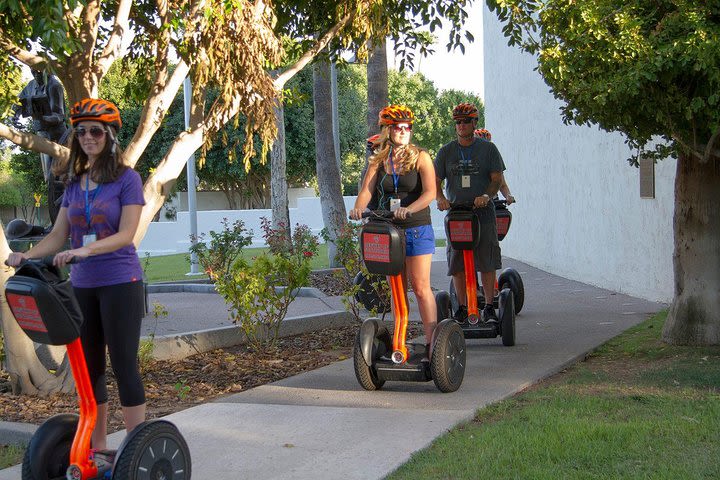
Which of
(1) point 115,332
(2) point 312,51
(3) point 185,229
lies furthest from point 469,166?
(3) point 185,229

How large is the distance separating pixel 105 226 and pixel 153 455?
1040mm

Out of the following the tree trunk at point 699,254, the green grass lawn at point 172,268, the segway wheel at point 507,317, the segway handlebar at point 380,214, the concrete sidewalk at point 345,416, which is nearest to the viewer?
the concrete sidewalk at point 345,416

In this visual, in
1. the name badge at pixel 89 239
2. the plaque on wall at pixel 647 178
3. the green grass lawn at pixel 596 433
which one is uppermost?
the plaque on wall at pixel 647 178

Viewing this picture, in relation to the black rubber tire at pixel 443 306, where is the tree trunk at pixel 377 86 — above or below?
above

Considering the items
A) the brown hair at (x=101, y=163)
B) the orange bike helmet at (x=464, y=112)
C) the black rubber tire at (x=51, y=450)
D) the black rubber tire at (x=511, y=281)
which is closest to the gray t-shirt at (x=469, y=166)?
the orange bike helmet at (x=464, y=112)

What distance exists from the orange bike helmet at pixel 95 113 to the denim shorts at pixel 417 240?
260cm

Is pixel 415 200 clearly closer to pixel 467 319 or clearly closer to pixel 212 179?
pixel 467 319

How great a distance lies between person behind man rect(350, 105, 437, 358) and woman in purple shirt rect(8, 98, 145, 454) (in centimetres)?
232

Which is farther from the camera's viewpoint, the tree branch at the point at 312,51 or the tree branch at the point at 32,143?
the tree branch at the point at 312,51

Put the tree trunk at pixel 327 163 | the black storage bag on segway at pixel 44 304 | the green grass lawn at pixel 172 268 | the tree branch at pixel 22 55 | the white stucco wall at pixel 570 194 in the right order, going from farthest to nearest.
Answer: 1. the green grass lawn at pixel 172 268
2. the tree trunk at pixel 327 163
3. the white stucco wall at pixel 570 194
4. the tree branch at pixel 22 55
5. the black storage bag on segway at pixel 44 304

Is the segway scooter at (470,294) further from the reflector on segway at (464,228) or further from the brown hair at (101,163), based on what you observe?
the brown hair at (101,163)

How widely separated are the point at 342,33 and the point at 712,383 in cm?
499

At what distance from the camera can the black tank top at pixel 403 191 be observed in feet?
21.4

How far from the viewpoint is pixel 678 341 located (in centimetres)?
781
